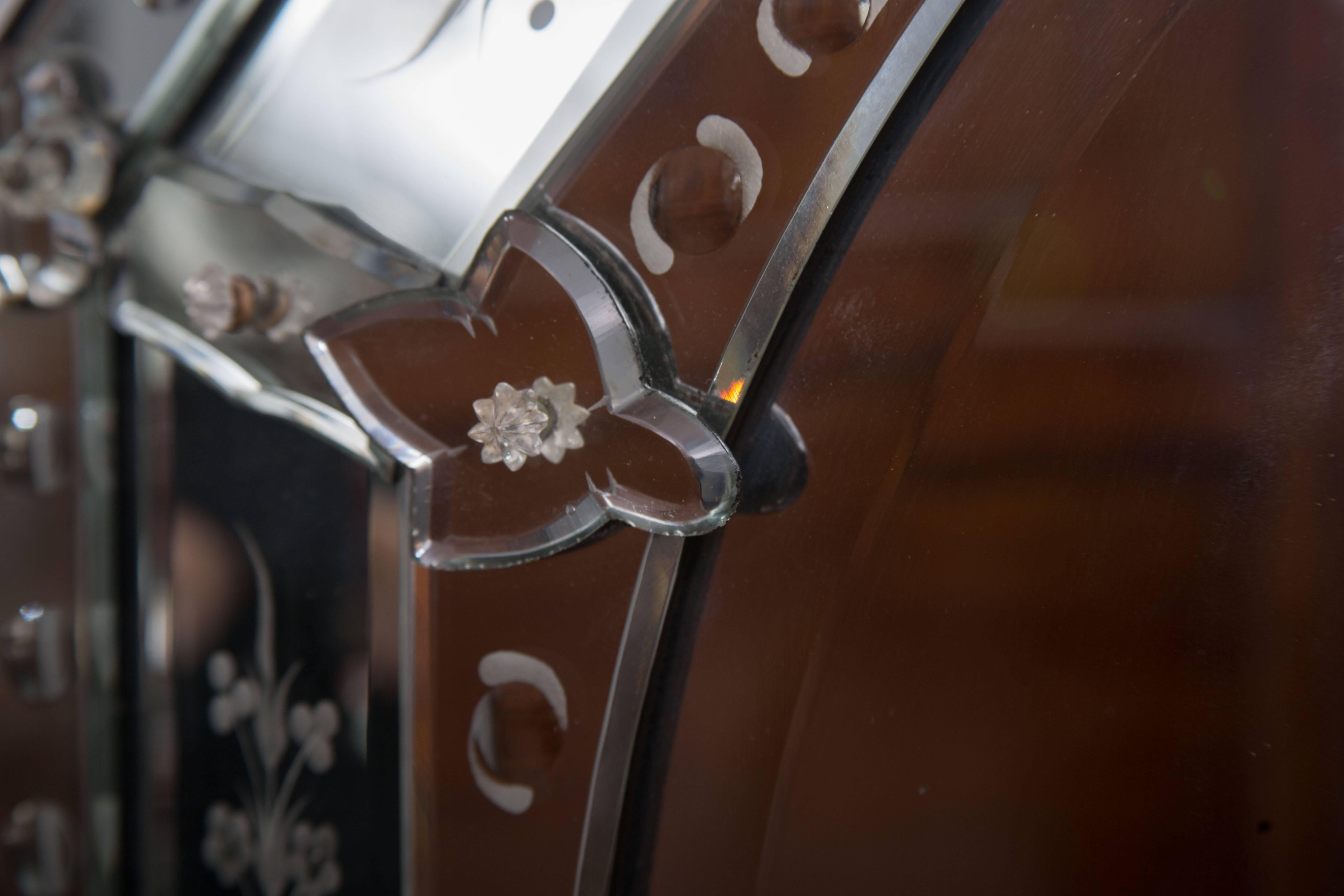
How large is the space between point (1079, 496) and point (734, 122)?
193mm

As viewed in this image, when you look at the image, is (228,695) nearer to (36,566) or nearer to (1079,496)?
(36,566)

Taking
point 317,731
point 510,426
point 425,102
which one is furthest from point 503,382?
point 317,731

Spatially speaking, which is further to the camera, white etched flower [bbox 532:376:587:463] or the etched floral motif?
the etched floral motif

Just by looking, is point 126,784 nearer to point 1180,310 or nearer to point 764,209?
point 764,209

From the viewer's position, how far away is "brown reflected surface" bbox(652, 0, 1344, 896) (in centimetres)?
32

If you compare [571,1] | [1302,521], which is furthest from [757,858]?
[571,1]

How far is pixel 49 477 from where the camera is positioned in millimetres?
538

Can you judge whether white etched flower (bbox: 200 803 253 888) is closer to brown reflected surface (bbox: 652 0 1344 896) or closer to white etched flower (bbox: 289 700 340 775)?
white etched flower (bbox: 289 700 340 775)

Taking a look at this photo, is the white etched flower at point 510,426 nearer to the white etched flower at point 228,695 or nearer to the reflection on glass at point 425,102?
the reflection on glass at point 425,102

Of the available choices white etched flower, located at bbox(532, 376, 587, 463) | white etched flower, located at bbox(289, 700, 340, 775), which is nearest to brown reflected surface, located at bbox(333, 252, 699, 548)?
white etched flower, located at bbox(532, 376, 587, 463)

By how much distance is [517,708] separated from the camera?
0.43 metres

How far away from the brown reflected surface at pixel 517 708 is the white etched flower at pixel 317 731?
10 centimetres

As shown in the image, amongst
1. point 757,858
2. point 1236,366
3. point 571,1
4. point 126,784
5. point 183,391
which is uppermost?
point 571,1

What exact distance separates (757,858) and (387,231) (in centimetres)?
33
